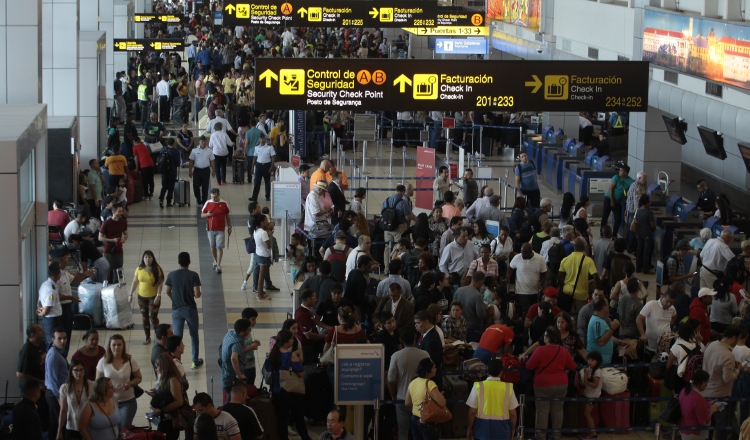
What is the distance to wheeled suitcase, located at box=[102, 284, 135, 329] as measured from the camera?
1476cm

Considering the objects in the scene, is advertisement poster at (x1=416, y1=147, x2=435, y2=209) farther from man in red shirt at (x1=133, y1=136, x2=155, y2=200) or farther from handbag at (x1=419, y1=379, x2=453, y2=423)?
handbag at (x1=419, y1=379, x2=453, y2=423)

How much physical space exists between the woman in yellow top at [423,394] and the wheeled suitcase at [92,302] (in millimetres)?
5922

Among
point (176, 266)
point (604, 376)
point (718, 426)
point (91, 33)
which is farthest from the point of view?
point (91, 33)

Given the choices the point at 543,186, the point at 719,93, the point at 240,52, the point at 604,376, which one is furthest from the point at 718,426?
the point at 240,52

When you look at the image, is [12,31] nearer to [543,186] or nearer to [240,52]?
[543,186]

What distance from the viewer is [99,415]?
9719 mm

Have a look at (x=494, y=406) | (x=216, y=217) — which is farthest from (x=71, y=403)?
(x=216, y=217)

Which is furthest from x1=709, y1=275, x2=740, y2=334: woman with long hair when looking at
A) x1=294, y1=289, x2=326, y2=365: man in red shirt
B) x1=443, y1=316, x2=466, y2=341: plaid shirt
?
x1=294, y1=289, x2=326, y2=365: man in red shirt

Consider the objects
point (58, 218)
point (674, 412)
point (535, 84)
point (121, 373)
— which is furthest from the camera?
point (535, 84)

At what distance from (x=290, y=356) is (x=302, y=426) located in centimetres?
69

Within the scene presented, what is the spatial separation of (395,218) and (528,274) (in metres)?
3.88

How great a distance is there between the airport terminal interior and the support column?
28 mm

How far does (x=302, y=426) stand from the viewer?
1105cm

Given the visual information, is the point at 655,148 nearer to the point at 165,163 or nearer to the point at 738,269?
the point at 738,269
